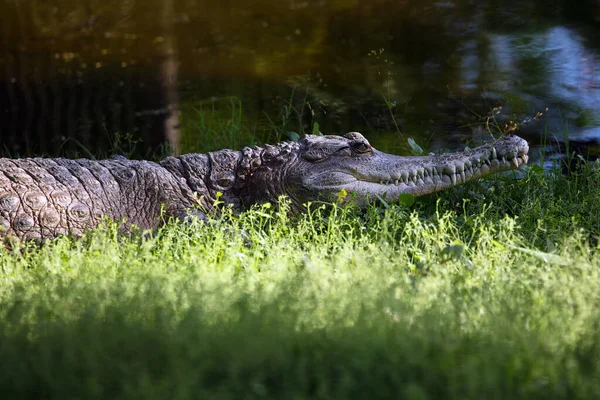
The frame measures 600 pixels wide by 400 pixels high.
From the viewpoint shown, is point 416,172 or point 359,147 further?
point 359,147

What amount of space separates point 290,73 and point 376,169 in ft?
12.6

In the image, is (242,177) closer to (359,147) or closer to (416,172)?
(359,147)

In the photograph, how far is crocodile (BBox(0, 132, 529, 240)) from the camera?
512cm

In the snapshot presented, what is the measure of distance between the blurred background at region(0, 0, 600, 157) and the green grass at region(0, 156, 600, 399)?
3370 millimetres

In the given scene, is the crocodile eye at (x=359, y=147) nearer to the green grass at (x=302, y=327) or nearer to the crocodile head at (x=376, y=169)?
the crocodile head at (x=376, y=169)

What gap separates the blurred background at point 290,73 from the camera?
7.70 m

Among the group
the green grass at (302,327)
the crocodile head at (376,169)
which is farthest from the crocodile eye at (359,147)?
the green grass at (302,327)

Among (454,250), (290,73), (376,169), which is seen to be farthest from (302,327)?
(290,73)

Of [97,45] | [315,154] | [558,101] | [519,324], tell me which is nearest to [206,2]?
[97,45]

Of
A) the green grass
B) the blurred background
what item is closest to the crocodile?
the green grass

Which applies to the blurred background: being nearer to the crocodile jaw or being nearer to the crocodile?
the crocodile

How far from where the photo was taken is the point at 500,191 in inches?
226

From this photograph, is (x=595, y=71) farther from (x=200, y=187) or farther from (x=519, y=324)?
(x=519, y=324)

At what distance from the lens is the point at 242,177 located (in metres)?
5.46
